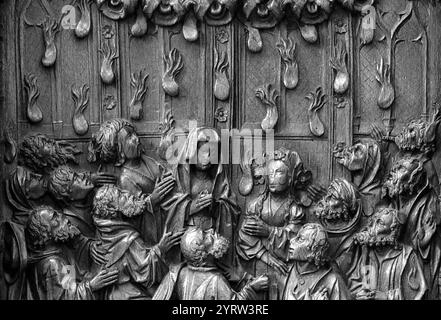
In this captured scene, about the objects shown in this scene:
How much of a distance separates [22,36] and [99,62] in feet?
1.68

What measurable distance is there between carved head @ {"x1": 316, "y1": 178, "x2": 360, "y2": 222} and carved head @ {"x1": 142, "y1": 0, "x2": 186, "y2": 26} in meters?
1.47

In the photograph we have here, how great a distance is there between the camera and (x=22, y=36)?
8.80 m

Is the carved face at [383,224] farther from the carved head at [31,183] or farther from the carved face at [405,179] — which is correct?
the carved head at [31,183]

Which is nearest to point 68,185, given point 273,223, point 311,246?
point 273,223

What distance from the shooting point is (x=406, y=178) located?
873cm

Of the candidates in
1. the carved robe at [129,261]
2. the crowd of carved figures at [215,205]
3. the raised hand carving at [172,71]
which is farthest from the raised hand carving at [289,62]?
the carved robe at [129,261]

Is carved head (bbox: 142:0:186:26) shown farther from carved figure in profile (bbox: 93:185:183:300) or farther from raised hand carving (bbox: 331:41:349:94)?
carved figure in profile (bbox: 93:185:183:300)

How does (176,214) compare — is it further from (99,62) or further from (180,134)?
(99,62)

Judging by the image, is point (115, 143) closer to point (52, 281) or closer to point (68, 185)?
point (68, 185)

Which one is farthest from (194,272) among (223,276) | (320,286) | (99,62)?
(99,62)

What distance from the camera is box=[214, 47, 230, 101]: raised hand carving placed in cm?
885

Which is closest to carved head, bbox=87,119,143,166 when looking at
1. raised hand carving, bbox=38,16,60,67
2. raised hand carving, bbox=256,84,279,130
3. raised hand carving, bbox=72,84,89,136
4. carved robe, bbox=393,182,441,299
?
raised hand carving, bbox=72,84,89,136

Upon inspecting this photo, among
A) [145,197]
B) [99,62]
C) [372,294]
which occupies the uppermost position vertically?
[99,62]
